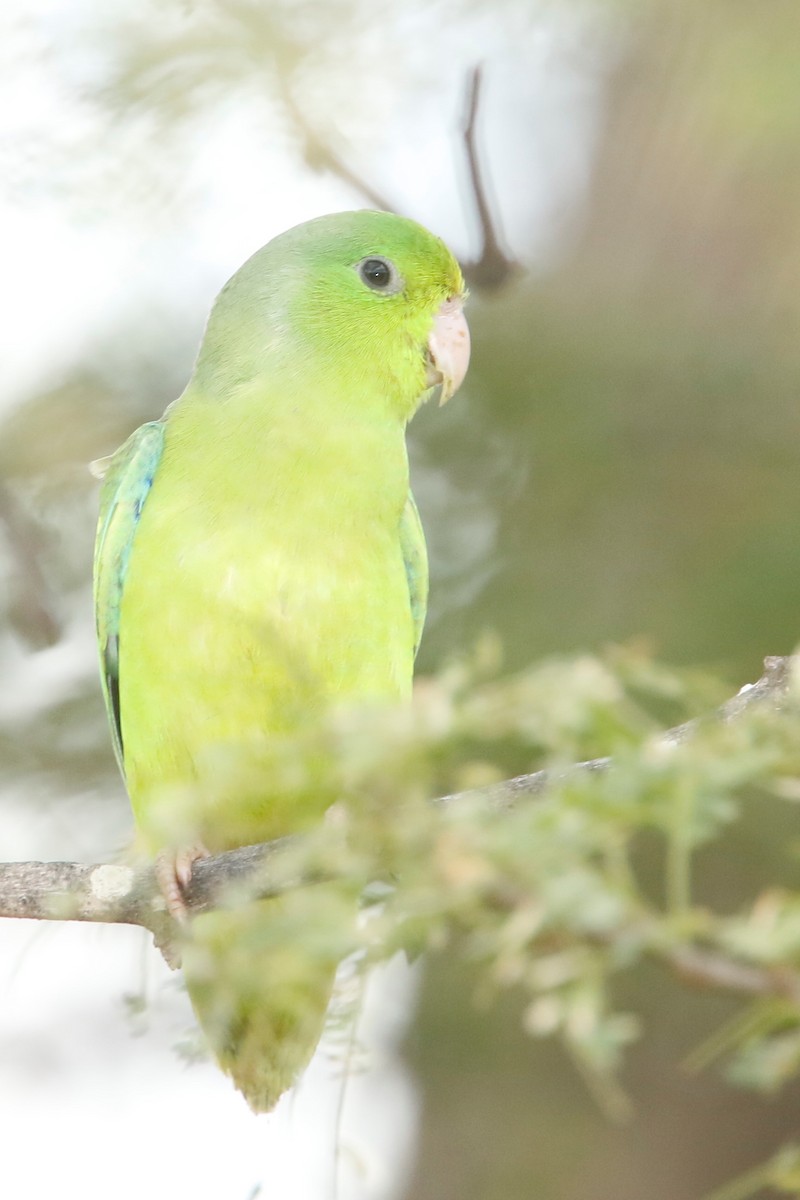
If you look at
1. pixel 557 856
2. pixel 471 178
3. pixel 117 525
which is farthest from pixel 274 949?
pixel 471 178

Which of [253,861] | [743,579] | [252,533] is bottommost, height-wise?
[743,579]

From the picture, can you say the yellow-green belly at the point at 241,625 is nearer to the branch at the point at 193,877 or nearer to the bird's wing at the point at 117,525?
the bird's wing at the point at 117,525

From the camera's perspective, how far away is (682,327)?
341 centimetres

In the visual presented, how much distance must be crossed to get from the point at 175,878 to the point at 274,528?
667 mm

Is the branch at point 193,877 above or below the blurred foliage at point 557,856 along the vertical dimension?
below

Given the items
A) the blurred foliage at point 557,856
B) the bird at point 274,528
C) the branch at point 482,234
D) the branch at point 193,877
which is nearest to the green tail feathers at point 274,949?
the blurred foliage at point 557,856

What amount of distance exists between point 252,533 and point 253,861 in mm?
629

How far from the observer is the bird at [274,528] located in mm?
2445

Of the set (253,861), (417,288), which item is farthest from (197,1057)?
(417,288)

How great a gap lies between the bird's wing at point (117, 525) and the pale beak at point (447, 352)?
1.83ft

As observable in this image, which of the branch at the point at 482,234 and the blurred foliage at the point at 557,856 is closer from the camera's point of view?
the blurred foliage at the point at 557,856

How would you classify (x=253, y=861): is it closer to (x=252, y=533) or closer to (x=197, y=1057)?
(x=197, y=1057)

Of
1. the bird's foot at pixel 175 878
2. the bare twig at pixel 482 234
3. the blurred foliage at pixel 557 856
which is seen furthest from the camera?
the bare twig at pixel 482 234

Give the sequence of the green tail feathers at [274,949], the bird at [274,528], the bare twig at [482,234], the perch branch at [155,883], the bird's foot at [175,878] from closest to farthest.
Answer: the green tail feathers at [274,949], the perch branch at [155,883], the bird's foot at [175,878], the bird at [274,528], the bare twig at [482,234]
